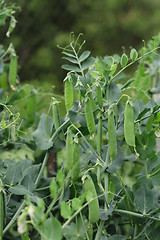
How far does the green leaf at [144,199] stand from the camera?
0.52 metres

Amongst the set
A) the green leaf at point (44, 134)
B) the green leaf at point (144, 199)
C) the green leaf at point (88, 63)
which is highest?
the green leaf at point (88, 63)

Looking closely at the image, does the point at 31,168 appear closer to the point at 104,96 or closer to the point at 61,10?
the point at 104,96

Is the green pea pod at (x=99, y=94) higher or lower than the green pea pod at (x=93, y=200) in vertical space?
→ higher

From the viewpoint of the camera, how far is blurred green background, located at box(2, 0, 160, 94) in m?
3.31

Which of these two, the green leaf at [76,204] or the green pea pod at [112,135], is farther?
the green pea pod at [112,135]

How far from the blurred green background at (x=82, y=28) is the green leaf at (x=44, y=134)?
258 cm

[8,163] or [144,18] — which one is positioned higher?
[144,18]


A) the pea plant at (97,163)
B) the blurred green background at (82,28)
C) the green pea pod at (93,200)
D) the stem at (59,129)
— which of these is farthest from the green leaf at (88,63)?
the blurred green background at (82,28)

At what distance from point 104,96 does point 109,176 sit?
117 millimetres

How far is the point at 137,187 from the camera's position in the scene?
22.6 inches

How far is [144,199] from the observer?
1.73 ft

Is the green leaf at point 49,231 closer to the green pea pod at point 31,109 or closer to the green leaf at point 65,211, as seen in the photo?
the green leaf at point 65,211

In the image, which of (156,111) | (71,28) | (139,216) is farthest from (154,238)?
(71,28)

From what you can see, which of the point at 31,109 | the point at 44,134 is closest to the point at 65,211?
the point at 44,134
